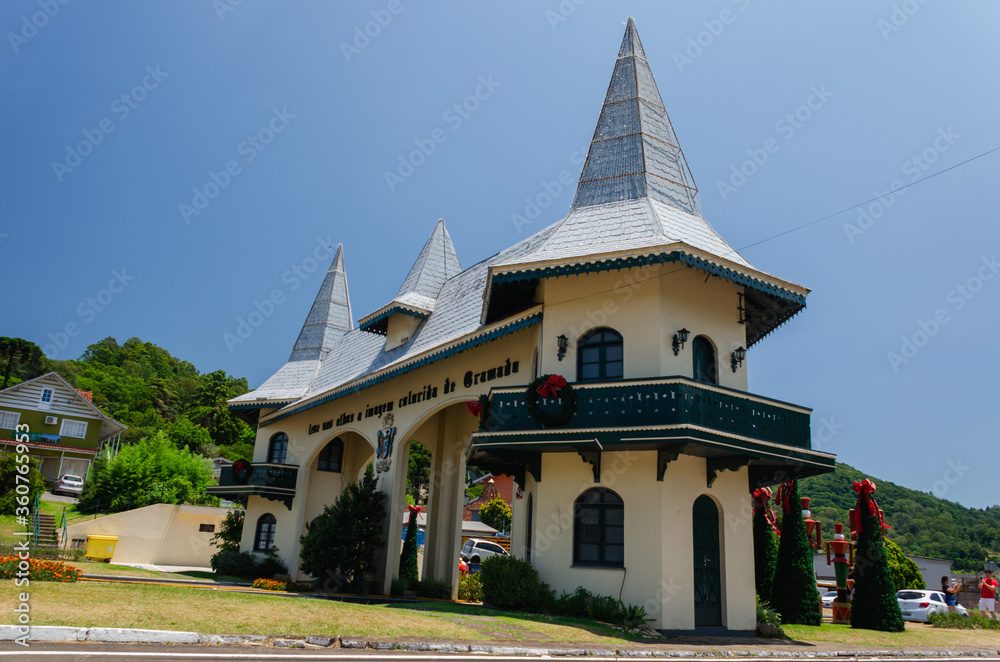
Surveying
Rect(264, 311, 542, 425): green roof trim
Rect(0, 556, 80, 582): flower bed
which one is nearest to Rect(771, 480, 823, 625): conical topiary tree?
Rect(264, 311, 542, 425): green roof trim

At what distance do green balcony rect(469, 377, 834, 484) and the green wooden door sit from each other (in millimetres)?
822

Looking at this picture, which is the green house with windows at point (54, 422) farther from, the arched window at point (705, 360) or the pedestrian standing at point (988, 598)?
the pedestrian standing at point (988, 598)

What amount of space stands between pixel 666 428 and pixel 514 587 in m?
4.87

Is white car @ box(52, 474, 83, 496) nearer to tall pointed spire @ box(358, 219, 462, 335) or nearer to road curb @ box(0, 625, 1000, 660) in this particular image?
tall pointed spire @ box(358, 219, 462, 335)

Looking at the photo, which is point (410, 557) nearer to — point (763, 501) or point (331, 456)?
point (331, 456)

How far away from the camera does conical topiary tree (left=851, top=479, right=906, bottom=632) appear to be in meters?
17.0

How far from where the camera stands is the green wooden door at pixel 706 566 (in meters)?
15.2

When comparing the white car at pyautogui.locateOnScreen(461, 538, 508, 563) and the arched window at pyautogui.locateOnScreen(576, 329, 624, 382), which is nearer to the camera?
the arched window at pyautogui.locateOnScreen(576, 329, 624, 382)

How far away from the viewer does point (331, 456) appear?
103 feet

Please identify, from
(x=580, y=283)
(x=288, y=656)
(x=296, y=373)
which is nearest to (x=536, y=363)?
(x=580, y=283)

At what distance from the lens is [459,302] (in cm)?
2389

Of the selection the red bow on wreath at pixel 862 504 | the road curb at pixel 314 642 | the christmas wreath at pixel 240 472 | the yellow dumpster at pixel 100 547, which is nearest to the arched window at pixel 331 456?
the christmas wreath at pixel 240 472

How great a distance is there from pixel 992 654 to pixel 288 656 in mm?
14335

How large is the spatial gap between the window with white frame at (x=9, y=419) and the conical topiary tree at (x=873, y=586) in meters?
49.8
